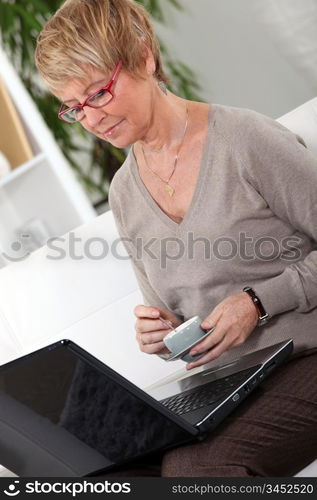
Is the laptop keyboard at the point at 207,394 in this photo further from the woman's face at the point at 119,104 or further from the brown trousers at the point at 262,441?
the woman's face at the point at 119,104

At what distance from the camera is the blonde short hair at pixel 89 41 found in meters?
1.48

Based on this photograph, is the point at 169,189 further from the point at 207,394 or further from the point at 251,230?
the point at 207,394

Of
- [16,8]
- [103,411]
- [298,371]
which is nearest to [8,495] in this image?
[103,411]

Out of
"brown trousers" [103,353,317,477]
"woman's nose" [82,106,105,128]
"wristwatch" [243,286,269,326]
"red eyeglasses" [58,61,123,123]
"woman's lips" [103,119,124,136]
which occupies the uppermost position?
"red eyeglasses" [58,61,123,123]

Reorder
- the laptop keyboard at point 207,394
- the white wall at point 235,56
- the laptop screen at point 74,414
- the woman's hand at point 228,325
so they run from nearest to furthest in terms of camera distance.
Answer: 1. the laptop screen at point 74,414
2. the laptop keyboard at point 207,394
3. the woman's hand at point 228,325
4. the white wall at point 235,56

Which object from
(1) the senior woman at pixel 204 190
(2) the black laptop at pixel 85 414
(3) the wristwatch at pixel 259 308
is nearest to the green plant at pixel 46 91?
(1) the senior woman at pixel 204 190

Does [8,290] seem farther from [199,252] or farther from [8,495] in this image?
[8,495]

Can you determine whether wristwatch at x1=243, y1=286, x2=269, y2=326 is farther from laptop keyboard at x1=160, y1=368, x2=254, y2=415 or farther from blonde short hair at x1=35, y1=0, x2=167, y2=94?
blonde short hair at x1=35, y1=0, x2=167, y2=94

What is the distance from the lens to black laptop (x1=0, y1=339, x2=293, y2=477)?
1.12m

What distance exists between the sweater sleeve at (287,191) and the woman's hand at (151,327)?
0.65 feet

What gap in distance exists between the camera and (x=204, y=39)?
3545mm

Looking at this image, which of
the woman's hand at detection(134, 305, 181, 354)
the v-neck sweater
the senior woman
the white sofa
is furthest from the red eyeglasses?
the white sofa

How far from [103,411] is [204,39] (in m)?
2.65

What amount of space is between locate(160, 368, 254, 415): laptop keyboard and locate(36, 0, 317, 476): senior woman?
1.9 inches
